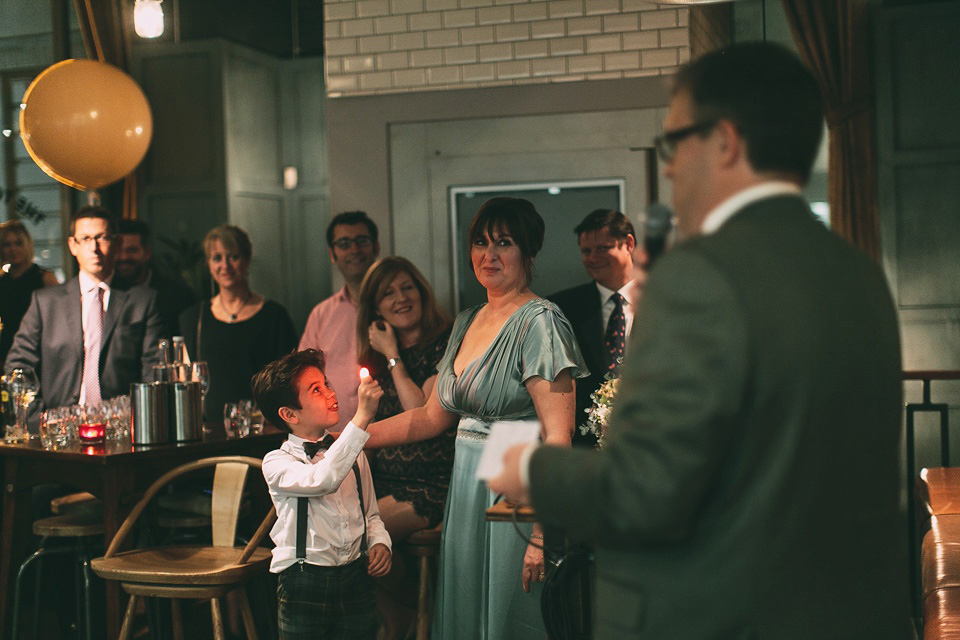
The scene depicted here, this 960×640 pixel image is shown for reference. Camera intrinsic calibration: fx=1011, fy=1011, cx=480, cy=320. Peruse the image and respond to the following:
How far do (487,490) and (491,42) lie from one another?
3109 mm

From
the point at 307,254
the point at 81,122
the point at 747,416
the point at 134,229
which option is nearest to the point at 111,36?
the point at 307,254

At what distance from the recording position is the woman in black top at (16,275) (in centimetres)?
541

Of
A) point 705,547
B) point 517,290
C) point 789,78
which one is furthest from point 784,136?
point 517,290

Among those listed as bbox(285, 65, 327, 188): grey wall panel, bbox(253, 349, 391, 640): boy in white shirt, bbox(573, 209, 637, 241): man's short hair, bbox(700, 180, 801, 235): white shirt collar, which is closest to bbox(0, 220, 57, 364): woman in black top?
bbox(253, 349, 391, 640): boy in white shirt

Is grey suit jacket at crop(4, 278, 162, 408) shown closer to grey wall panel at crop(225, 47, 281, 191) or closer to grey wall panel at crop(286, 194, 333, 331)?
grey wall panel at crop(225, 47, 281, 191)

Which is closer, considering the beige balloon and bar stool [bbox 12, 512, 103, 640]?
bar stool [bbox 12, 512, 103, 640]

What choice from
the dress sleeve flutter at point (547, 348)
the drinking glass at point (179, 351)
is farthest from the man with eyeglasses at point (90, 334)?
the dress sleeve flutter at point (547, 348)

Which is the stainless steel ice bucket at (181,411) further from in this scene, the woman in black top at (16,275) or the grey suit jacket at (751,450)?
the grey suit jacket at (751,450)

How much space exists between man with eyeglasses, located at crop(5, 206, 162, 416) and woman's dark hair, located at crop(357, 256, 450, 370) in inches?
46.5

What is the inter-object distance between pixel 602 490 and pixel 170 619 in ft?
12.1

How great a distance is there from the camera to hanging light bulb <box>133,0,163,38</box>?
539 centimetres

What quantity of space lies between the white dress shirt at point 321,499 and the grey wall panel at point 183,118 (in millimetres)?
5450

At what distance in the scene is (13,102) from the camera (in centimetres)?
759

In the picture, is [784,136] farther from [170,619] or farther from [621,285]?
[170,619]
